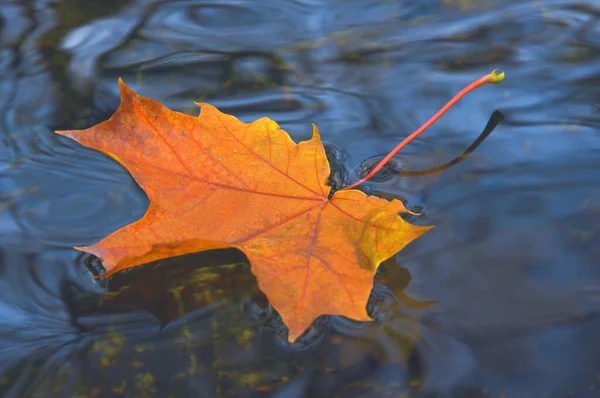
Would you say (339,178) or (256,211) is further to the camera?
(339,178)

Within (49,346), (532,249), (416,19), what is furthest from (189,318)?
(416,19)

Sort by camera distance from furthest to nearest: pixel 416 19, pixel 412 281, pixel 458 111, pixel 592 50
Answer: pixel 416 19 < pixel 592 50 < pixel 458 111 < pixel 412 281

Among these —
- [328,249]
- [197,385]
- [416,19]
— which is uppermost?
[416,19]

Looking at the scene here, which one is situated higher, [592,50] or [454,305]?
[592,50]

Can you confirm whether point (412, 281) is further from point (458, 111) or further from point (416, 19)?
point (416, 19)
